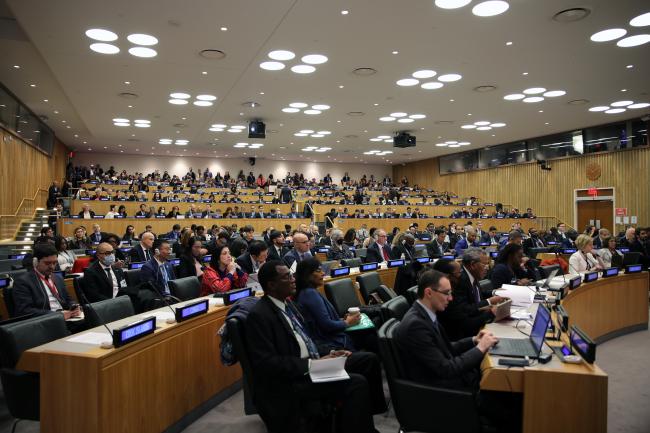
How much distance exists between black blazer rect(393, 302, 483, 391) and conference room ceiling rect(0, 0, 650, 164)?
601cm

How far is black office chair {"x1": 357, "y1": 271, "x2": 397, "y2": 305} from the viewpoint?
16.9ft

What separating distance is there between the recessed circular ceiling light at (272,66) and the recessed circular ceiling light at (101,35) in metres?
3.16

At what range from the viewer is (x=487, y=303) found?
437 cm

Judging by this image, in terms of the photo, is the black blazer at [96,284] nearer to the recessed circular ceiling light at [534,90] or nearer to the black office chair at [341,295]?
the black office chair at [341,295]

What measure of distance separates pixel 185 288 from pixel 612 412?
4256 mm

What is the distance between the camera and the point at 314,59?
1029 cm

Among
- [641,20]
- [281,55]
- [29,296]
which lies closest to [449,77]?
[641,20]

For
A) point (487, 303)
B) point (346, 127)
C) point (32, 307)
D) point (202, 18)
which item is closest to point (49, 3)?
point (202, 18)

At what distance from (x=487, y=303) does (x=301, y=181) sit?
23.9 m

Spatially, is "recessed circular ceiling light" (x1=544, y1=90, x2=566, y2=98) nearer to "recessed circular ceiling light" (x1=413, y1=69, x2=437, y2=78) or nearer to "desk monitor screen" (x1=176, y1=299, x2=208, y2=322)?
"recessed circular ceiling light" (x1=413, y1=69, x2=437, y2=78)

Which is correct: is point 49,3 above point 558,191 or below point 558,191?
above

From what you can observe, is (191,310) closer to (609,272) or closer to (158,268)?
(158,268)

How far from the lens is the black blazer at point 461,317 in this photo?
379 cm

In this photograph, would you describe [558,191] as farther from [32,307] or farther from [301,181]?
[32,307]
